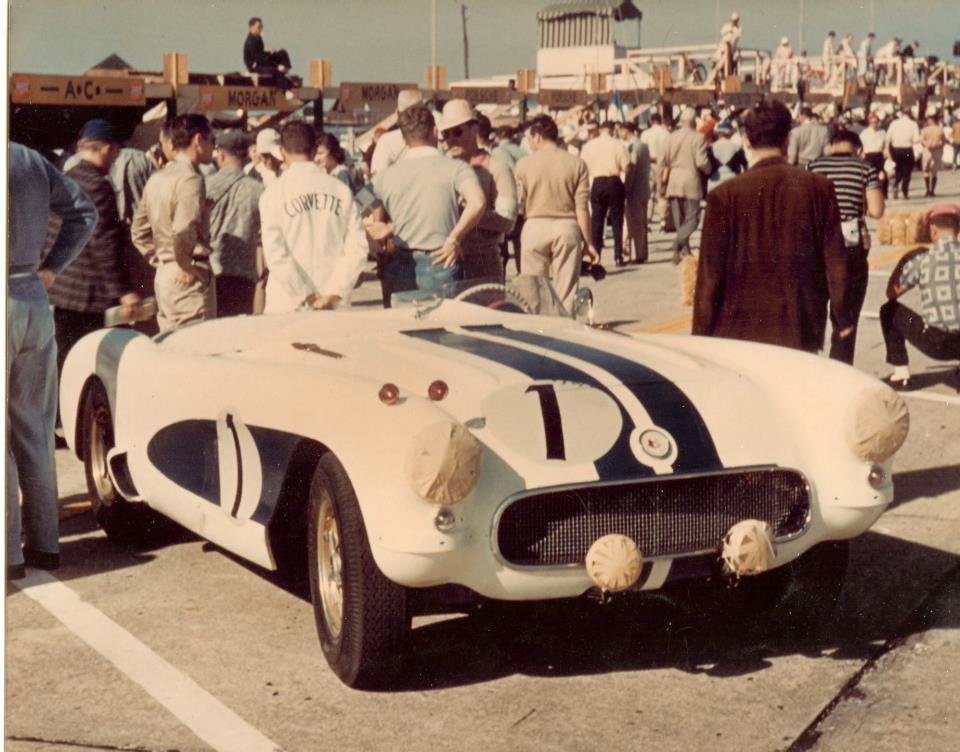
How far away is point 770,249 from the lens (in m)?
6.33

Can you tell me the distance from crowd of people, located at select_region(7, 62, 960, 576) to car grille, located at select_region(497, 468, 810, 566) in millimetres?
1662

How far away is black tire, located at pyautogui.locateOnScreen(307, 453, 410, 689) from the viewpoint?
168 inches

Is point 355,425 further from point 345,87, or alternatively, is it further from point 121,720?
point 345,87

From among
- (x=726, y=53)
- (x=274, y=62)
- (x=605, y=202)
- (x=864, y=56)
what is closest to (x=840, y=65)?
(x=864, y=56)

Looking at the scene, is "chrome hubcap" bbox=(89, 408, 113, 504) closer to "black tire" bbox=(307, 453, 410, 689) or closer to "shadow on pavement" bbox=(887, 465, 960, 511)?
"black tire" bbox=(307, 453, 410, 689)

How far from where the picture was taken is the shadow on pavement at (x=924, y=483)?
271 inches

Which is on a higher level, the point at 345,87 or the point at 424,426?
the point at 345,87

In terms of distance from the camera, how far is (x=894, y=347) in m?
9.31

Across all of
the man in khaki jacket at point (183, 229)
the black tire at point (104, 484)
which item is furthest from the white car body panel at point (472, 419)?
the man in khaki jacket at point (183, 229)

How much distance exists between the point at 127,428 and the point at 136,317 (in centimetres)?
75

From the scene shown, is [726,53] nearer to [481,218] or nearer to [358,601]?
[481,218]

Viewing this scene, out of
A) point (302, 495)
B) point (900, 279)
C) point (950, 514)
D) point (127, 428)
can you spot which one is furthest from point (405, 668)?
point (900, 279)

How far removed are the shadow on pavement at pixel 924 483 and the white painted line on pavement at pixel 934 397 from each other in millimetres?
1638

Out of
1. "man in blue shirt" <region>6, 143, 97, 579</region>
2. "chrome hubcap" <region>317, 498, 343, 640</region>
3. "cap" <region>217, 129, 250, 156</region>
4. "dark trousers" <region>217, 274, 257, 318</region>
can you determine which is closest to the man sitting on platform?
"cap" <region>217, 129, 250, 156</region>
